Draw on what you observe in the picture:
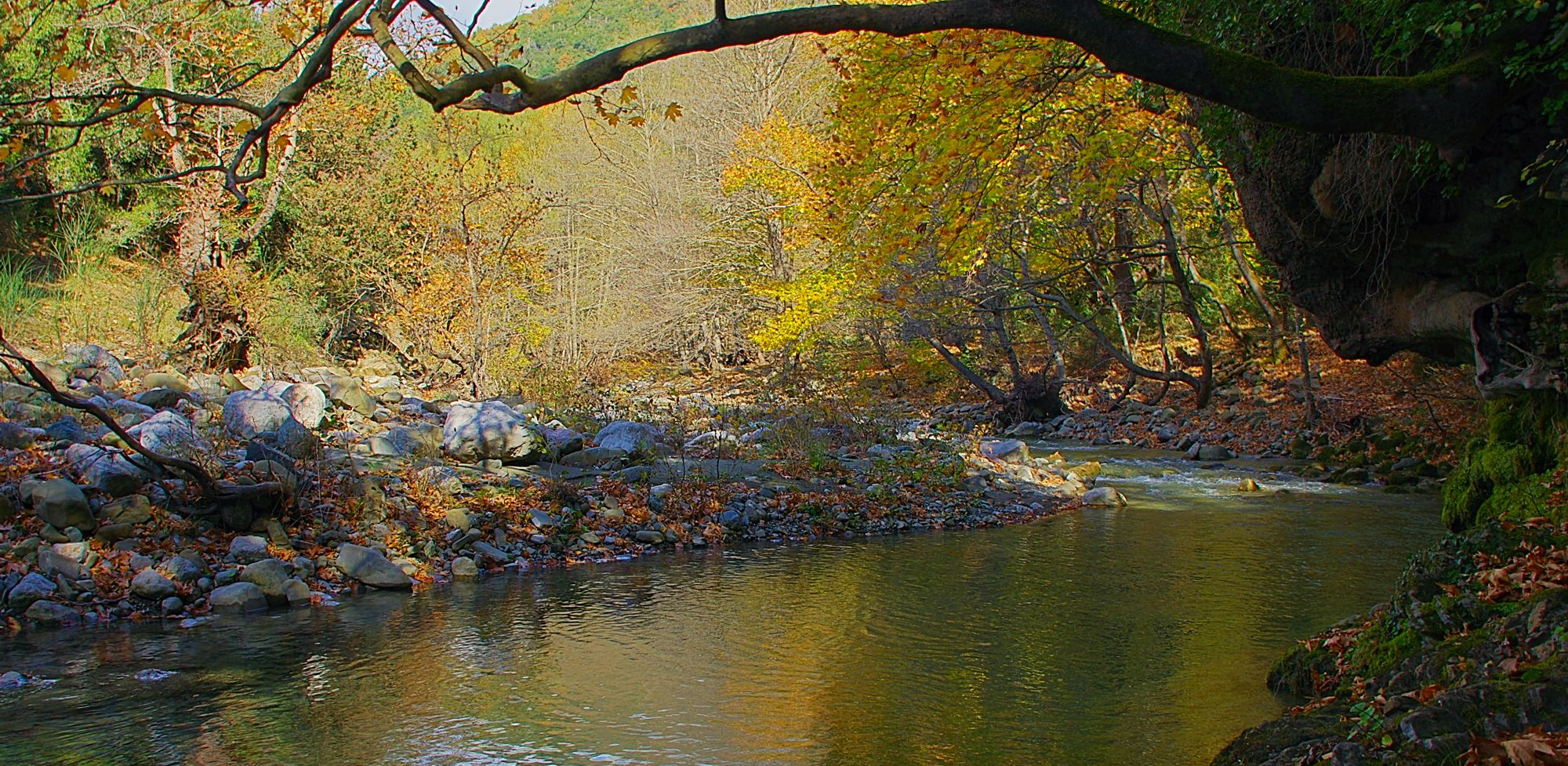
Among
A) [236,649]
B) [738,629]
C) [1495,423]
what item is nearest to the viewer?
[1495,423]

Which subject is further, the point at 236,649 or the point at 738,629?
the point at 738,629

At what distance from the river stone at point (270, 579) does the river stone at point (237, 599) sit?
57 millimetres

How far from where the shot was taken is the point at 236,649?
7.01m

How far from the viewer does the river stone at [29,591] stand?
24.6 feet

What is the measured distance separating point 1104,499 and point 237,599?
927 centimetres

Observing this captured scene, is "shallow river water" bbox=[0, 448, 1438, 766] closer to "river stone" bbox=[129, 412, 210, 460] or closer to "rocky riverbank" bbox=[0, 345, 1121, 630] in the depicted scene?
"rocky riverbank" bbox=[0, 345, 1121, 630]

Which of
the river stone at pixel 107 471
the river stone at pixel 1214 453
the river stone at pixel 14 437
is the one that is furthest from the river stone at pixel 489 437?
the river stone at pixel 1214 453

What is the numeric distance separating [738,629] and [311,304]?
16614mm

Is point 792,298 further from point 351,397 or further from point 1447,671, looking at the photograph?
point 1447,671

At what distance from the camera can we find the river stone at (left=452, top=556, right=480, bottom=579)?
365 inches

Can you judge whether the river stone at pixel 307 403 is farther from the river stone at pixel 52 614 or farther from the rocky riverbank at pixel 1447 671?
the rocky riverbank at pixel 1447 671

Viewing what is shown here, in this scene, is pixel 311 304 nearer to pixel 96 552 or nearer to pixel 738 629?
pixel 96 552

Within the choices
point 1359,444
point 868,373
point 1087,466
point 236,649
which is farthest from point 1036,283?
point 236,649

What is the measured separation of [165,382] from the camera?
1350 cm
